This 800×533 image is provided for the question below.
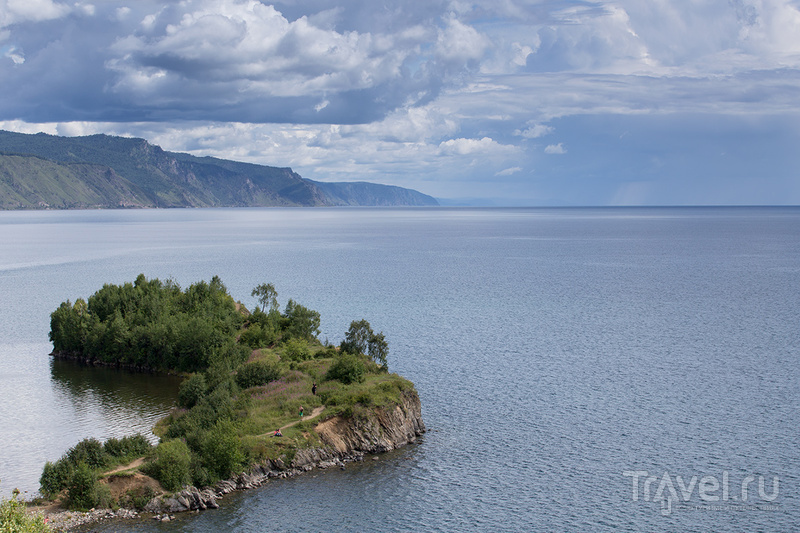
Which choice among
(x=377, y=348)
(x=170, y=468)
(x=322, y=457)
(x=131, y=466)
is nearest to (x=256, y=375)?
(x=377, y=348)

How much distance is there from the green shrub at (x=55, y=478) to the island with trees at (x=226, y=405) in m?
0.09

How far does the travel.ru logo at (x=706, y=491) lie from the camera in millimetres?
52438

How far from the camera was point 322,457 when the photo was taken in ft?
201

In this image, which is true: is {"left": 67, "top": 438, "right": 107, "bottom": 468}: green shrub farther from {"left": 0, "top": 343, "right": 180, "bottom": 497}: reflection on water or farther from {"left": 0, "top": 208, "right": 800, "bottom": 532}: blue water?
{"left": 0, "top": 208, "right": 800, "bottom": 532}: blue water

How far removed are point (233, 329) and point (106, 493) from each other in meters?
47.4

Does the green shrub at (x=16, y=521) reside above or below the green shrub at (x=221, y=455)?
above

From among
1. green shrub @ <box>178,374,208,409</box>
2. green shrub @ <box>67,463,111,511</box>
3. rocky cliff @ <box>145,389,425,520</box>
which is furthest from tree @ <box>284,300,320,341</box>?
green shrub @ <box>67,463,111,511</box>

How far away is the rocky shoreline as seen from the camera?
51.4 metres

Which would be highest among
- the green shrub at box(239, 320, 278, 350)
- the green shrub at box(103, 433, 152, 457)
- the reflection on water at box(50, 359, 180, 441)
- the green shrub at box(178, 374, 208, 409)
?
the green shrub at box(239, 320, 278, 350)

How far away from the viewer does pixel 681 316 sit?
12206cm

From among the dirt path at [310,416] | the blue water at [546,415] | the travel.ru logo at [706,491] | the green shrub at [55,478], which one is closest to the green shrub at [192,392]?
Answer: the blue water at [546,415]

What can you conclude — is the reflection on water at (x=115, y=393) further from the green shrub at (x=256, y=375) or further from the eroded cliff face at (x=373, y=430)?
the eroded cliff face at (x=373, y=430)

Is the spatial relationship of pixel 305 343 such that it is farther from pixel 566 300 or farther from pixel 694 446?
pixel 566 300

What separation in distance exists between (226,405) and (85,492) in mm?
17754
